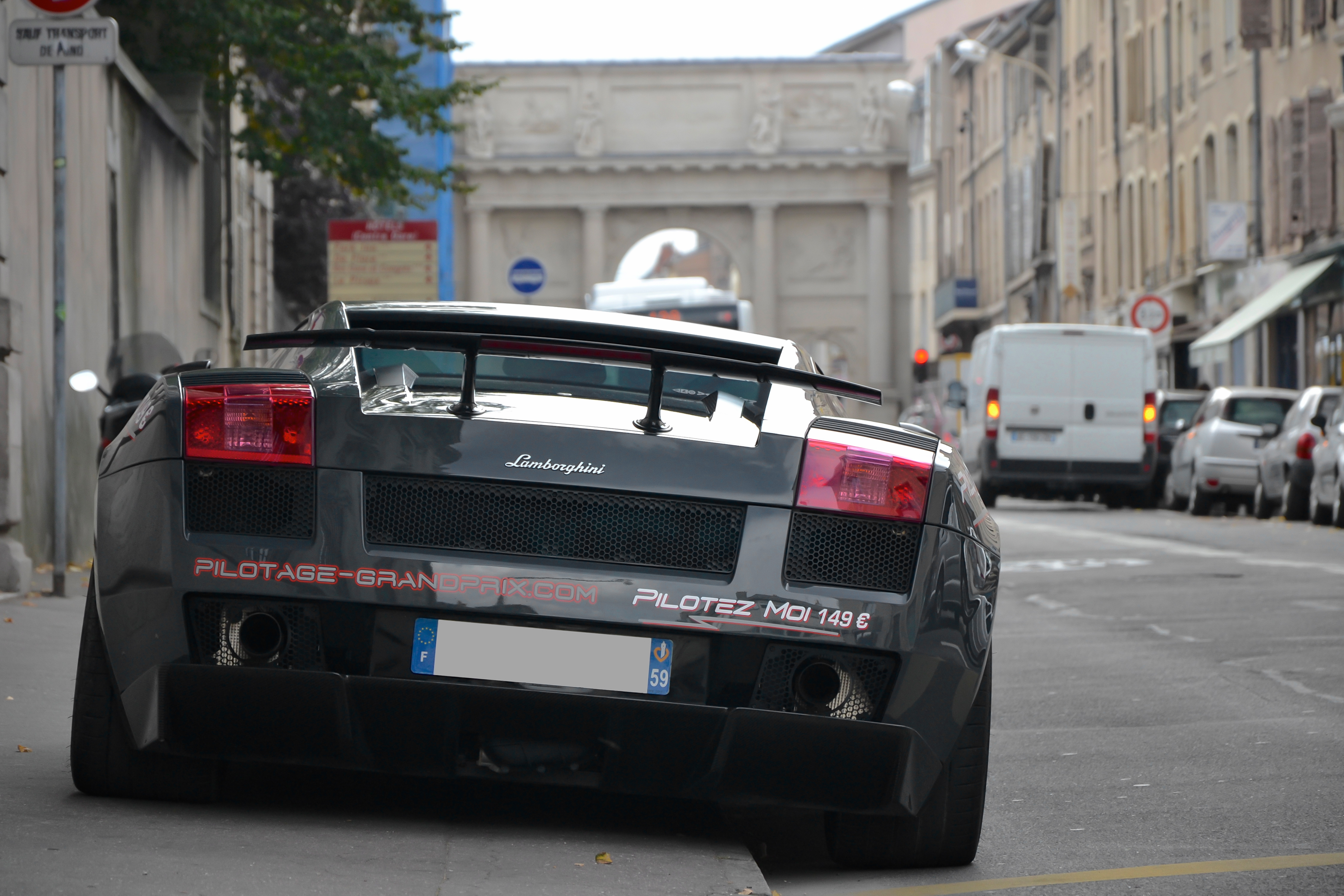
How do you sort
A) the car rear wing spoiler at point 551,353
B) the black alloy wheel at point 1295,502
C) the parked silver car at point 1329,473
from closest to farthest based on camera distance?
the car rear wing spoiler at point 551,353
the parked silver car at point 1329,473
the black alloy wheel at point 1295,502

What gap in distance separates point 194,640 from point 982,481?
77.4ft

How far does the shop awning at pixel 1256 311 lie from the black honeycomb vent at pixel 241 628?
31.8 m

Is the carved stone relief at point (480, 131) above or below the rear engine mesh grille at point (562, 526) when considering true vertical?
above

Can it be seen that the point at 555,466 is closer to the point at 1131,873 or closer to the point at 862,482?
the point at 862,482

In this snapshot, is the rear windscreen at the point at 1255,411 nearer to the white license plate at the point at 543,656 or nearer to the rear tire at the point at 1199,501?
the rear tire at the point at 1199,501

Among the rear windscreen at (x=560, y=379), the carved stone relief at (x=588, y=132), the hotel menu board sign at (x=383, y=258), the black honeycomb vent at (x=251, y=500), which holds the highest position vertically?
the carved stone relief at (x=588, y=132)

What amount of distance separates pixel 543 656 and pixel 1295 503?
20.0 m

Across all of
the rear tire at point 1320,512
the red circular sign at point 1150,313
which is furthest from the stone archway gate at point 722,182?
the rear tire at point 1320,512

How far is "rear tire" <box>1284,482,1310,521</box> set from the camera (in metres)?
23.1

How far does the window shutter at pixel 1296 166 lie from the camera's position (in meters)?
36.4

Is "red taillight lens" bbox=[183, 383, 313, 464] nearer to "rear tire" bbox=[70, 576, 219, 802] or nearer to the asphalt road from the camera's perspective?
"rear tire" bbox=[70, 576, 219, 802]

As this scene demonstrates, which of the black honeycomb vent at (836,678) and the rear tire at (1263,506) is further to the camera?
the rear tire at (1263,506)

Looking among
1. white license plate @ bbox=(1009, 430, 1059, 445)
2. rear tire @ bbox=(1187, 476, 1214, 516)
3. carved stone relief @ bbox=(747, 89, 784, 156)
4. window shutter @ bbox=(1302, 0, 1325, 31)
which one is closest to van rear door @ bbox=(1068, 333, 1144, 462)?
white license plate @ bbox=(1009, 430, 1059, 445)

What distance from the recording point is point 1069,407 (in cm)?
2720
